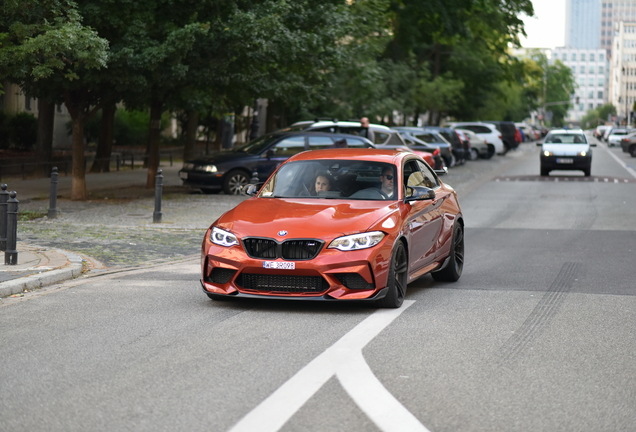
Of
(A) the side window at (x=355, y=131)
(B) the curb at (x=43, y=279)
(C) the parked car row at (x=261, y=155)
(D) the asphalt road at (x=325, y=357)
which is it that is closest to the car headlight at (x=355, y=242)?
(D) the asphalt road at (x=325, y=357)

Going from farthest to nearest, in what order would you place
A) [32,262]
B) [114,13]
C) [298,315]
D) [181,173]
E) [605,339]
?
1. [181,173]
2. [114,13]
3. [32,262]
4. [298,315]
5. [605,339]

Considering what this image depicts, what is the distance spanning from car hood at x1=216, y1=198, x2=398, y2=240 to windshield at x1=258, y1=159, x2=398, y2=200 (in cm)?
25

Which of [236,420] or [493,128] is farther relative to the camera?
[493,128]

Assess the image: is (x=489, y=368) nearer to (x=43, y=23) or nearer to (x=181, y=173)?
(x=43, y=23)

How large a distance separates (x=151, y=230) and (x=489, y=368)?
33.7ft

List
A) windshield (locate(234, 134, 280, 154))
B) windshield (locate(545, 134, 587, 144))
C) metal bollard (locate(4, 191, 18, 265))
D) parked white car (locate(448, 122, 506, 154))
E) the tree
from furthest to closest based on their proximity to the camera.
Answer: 1. parked white car (locate(448, 122, 506, 154))
2. windshield (locate(545, 134, 587, 144))
3. windshield (locate(234, 134, 280, 154))
4. the tree
5. metal bollard (locate(4, 191, 18, 265))

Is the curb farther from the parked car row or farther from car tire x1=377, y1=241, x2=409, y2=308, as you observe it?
the parked car row

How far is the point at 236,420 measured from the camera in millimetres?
5246

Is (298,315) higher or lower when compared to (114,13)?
lower

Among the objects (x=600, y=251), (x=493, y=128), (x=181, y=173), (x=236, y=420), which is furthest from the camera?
(x=493, y=128)

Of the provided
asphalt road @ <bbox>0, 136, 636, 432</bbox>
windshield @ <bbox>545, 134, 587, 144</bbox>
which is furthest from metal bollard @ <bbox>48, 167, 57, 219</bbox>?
windshield @ <bbox>545, 134, 587, 144</bbox>

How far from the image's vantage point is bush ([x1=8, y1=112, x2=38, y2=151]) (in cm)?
3391

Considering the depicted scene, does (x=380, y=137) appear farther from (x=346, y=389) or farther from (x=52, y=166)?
(x=346, y=389)

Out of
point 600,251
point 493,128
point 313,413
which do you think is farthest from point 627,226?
point 493,128
